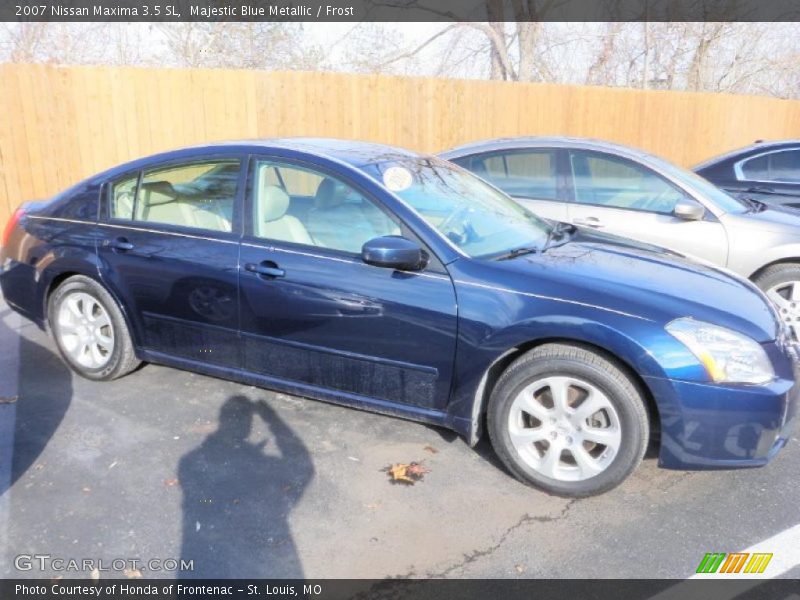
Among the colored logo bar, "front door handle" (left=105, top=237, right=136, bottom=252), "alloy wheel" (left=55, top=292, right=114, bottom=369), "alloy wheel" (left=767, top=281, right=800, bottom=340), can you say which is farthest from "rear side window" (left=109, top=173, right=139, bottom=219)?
"alloy wheel" (left=767, top=281, right=800, bottom=340)

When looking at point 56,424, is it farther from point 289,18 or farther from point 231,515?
point 289,18

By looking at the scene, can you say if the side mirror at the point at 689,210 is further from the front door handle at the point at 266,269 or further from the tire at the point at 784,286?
the front door handle at the point at 266,269

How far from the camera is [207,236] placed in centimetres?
408

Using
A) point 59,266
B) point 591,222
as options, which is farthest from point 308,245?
point 591,222

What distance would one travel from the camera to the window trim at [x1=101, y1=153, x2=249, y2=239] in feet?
13.3

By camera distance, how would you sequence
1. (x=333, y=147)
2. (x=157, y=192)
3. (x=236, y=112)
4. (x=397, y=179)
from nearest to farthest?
(x=397, y=179), (x=333, y=147), (x=157, y=192), (x=236, y=112)

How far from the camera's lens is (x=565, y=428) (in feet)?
11.0

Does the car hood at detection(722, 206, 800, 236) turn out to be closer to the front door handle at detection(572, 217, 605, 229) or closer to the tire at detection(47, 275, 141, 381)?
the front door handle at detection(572, 217, 605, 229)

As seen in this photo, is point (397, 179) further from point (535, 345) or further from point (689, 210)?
point (689, 210)

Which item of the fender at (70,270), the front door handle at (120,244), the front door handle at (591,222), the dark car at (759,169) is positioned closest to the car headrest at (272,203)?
the front door handle at (120,244)

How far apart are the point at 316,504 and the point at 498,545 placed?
2.84ft

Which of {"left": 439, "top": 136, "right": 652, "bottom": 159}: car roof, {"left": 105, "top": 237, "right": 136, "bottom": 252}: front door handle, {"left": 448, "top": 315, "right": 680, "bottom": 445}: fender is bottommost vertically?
{"left": 448, "top": 315, "right": 680, "bottom": 445}: fender

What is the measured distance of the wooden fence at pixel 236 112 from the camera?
852 centimetres

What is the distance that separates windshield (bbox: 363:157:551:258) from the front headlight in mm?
998
